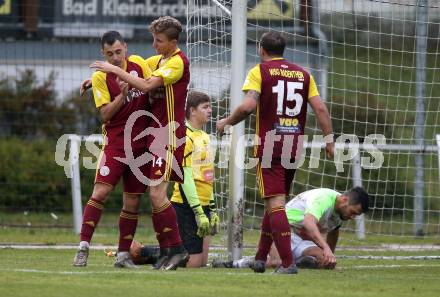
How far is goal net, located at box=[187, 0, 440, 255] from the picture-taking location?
13.9m

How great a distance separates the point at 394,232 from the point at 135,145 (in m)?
6.58

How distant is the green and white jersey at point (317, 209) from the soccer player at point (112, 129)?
1845 millimetres

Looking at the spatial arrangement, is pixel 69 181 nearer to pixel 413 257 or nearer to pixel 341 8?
pixel 341 8

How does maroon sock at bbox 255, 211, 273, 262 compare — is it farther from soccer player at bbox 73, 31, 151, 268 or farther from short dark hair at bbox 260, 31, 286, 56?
short dark hair at bbox 260, 31, 286, 56

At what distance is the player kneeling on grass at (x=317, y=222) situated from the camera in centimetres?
1045

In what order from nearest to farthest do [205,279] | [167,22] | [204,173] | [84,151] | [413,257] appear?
[205,279], [167,22], [204,173], [413,257], [84,151]

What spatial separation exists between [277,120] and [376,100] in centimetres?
541

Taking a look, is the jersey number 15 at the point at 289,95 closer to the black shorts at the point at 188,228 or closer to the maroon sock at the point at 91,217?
the maroon sock at the point at 91,217

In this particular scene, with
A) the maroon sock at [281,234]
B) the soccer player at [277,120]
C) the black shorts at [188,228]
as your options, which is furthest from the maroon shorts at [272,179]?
the black shorts at [188,228]

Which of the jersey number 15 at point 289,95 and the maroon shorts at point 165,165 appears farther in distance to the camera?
the jersey number 15 at point 289,95

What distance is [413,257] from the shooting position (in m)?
12.4

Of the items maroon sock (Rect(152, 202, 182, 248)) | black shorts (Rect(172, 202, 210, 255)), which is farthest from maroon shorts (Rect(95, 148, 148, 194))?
black shorts (Rect(172, 202, 210, 255))

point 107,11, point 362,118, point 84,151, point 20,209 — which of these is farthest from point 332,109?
point 107,11

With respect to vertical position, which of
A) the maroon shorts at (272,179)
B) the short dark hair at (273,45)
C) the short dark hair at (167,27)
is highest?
the short dark hair at (167,27)
